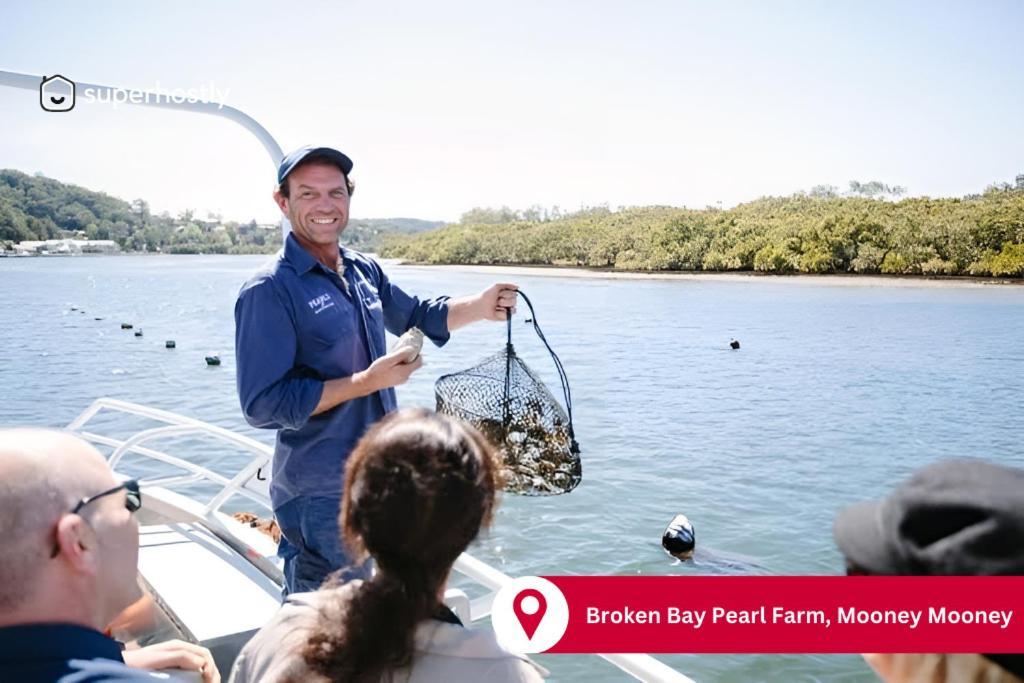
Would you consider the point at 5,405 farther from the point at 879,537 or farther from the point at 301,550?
Result: the point at 879,537

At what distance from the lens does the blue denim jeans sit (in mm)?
2199

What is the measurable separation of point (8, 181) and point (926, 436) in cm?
7132

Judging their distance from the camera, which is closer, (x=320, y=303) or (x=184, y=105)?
(x=320, y=303)

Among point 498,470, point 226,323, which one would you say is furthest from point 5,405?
point 498,470

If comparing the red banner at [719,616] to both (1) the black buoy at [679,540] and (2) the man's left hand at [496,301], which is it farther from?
(1) the black buoy at [679,540]

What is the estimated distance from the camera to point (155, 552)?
3311mm

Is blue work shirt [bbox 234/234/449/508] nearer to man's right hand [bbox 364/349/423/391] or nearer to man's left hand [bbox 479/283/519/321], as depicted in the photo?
man's right hand [bbox 364/349/423/391]

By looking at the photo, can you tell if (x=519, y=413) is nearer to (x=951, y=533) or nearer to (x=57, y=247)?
(x=951, y=533)

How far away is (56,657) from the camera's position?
1124mm

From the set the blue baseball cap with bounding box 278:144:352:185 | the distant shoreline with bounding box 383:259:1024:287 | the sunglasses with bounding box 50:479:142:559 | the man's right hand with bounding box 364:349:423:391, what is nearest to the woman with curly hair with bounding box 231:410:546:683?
the sunglasses with bounding box 50:479:142:559

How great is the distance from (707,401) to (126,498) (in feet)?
59.2

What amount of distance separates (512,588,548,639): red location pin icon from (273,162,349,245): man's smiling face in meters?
1.15

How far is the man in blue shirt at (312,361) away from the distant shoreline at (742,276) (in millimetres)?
54472

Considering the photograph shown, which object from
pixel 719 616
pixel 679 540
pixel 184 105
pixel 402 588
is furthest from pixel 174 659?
pixel 679 540
